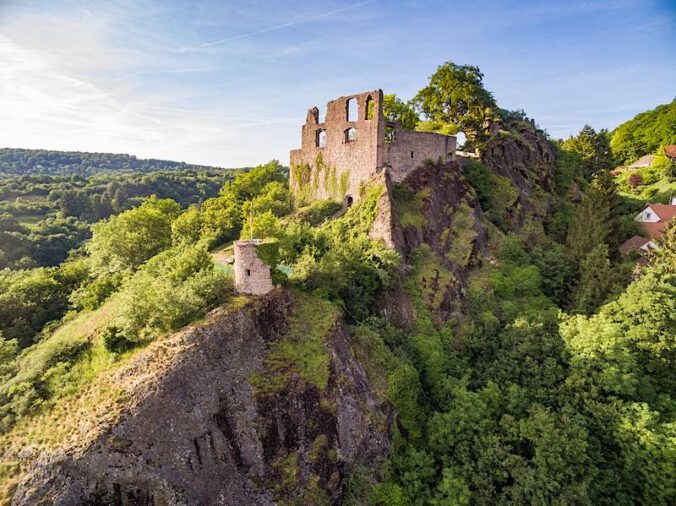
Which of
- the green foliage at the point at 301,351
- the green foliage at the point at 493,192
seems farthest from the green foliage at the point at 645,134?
the green foliage at the point at 301,351

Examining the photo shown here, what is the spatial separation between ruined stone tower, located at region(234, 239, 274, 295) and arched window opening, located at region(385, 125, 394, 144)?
719 inches

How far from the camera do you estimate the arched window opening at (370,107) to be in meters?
33.5

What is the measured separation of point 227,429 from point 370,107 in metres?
28.4

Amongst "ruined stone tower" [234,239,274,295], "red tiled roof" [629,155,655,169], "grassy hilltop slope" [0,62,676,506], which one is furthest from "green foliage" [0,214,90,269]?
"red tiled roof" [629,155,655,169]

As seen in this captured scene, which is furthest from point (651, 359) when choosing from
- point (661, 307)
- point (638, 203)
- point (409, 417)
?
point (638, 203)

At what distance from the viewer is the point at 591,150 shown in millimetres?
66250

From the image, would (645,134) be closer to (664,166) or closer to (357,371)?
(664,166)

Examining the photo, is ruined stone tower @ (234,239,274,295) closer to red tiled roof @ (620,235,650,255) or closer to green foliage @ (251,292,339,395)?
green foliage @ (251,292,339,395)

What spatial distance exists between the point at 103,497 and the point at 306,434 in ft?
27.7

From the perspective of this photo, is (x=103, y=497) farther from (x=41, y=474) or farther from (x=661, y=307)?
(x=661, y=307)

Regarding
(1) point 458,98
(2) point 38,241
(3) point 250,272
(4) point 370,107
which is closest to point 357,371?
(3) point 250,272

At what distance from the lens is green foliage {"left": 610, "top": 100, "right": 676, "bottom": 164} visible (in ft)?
277

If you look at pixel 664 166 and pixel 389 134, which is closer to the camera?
pixel 389 134

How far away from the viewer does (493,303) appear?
100 feet
